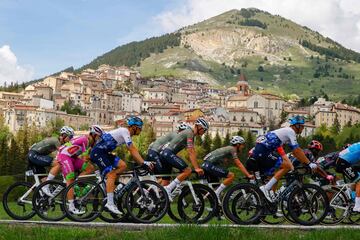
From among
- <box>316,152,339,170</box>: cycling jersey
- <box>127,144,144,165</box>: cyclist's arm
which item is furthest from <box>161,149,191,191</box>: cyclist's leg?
<box>316,152,339,170</box>: cycling jersey

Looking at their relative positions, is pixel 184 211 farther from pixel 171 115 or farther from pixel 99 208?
pixel 171 115

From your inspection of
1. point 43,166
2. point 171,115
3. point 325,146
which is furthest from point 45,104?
point 43,166

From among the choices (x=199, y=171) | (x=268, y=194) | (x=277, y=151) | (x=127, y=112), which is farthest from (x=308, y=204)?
(x=127, y=112)

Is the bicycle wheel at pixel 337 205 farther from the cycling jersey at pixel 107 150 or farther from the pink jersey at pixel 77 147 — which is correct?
the pink jersey at pixel 77 147

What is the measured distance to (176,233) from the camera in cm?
879

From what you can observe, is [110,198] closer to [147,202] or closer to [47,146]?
[147,202]

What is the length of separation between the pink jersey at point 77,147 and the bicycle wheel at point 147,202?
197 cm

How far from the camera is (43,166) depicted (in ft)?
43.1

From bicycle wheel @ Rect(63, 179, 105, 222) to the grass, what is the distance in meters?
2.01

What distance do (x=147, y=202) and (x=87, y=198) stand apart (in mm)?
1258

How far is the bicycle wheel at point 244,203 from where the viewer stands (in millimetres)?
10969

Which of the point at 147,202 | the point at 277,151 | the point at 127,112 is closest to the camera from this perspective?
the point at 147,202

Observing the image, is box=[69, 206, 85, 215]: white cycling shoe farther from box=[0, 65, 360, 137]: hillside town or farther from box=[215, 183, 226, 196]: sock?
box=[0, 65, 360, 137]: hillside town

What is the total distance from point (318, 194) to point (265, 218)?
143 cm
